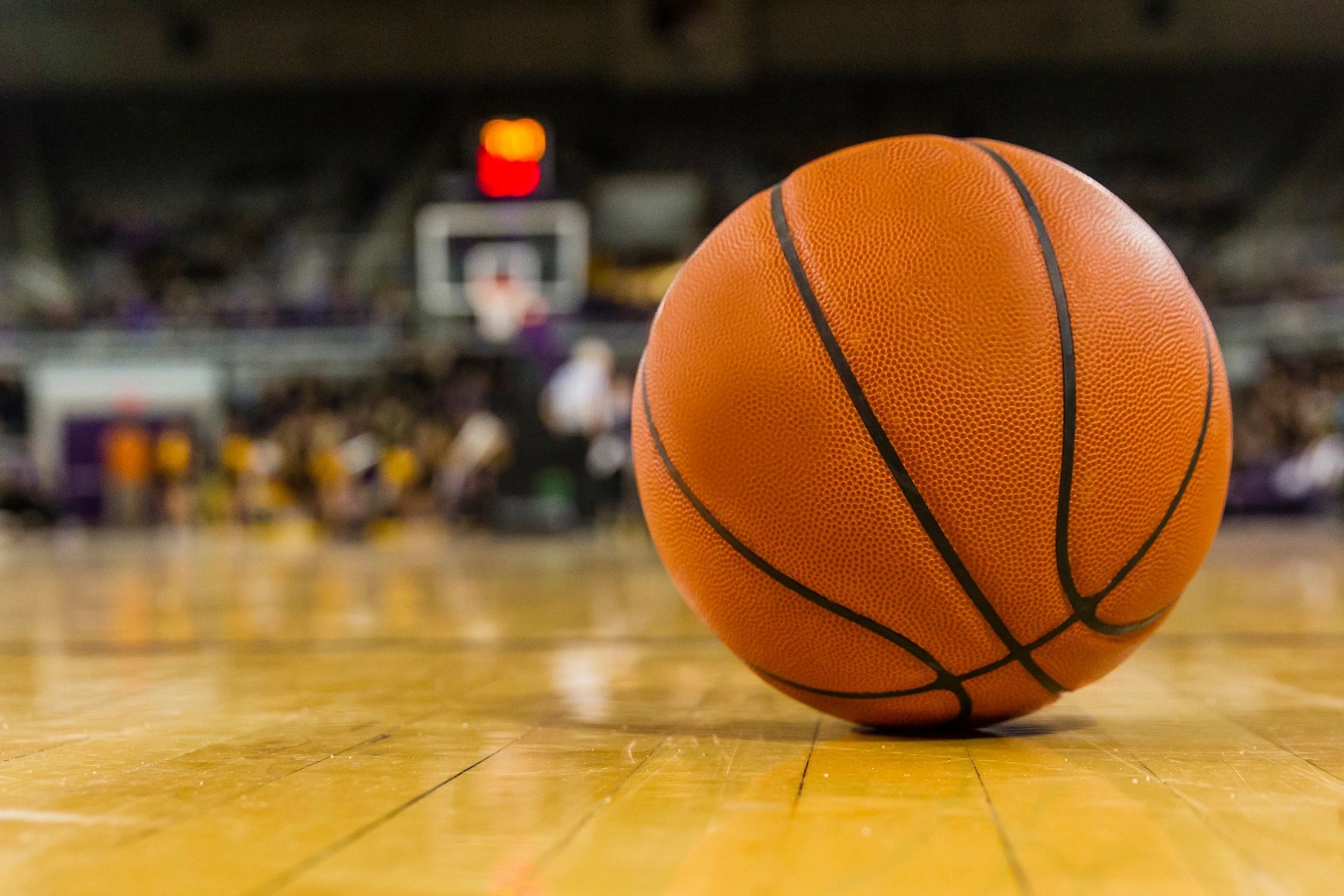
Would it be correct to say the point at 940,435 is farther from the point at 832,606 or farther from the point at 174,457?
the point at 174,457

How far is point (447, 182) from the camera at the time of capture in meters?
16.9

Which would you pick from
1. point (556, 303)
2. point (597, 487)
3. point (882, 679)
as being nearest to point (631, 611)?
point (882, 679)

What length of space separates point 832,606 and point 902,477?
220mm

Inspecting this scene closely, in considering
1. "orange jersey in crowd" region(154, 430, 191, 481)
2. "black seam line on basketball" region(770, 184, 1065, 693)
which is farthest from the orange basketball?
"orange jersey in crowd" region(154, 430, 191, 481)

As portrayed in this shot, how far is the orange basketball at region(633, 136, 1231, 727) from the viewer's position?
5.81 feet

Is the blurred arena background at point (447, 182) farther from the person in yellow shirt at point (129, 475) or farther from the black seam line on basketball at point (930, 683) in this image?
the black seam line on basketball at point (930, 683)

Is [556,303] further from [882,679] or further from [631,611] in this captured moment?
[882,679]

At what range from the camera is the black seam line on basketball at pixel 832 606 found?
73.1 inches

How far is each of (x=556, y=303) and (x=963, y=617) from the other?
48.9 feet

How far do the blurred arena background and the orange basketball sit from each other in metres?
11.6

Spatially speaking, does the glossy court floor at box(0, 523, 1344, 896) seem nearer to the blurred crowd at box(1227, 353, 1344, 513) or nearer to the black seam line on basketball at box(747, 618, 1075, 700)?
the black seam line on basketball at box(747, 618, 1075, 700)

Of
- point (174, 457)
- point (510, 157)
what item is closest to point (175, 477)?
point (174, 457)

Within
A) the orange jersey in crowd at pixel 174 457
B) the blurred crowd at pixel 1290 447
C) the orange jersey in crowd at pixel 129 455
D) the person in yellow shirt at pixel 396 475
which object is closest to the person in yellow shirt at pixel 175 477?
the orange jersey in crowd at pixel 174 457

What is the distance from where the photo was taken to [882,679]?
6.27ft
